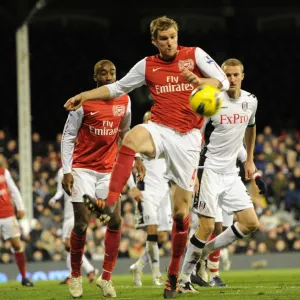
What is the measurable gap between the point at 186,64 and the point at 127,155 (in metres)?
1.10

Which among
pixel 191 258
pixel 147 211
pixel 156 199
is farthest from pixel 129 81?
pixel 156 199

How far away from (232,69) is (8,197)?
5.55m

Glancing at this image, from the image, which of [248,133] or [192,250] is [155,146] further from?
[248,133]

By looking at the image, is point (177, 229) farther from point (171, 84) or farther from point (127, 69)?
point (127, 69)

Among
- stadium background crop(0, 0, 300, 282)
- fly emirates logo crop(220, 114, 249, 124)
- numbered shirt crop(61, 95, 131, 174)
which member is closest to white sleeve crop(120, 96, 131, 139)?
numbered shirt crop(61, 95, 131, 174)

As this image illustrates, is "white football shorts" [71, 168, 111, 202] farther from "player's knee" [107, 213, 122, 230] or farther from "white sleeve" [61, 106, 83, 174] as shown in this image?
"player's knee" [107, 213, 122, 230]

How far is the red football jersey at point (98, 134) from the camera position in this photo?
32.2 feet

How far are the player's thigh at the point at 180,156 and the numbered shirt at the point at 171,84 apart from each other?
0.09 metres

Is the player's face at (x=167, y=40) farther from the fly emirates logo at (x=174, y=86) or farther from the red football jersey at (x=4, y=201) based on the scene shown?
the red football jersey at (x=4, y=201)

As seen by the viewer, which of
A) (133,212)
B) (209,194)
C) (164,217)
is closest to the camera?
(209,194)

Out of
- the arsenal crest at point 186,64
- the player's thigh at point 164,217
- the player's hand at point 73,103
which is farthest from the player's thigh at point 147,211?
the player's hand at point 73,103

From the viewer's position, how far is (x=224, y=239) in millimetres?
10578

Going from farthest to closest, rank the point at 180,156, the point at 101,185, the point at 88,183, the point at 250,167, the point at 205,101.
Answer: the point at 250,167 < the point at 101,185 < the point at 88,183 < the point at 180,156 < the point at 205,101

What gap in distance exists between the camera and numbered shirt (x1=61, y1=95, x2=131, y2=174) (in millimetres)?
9789
